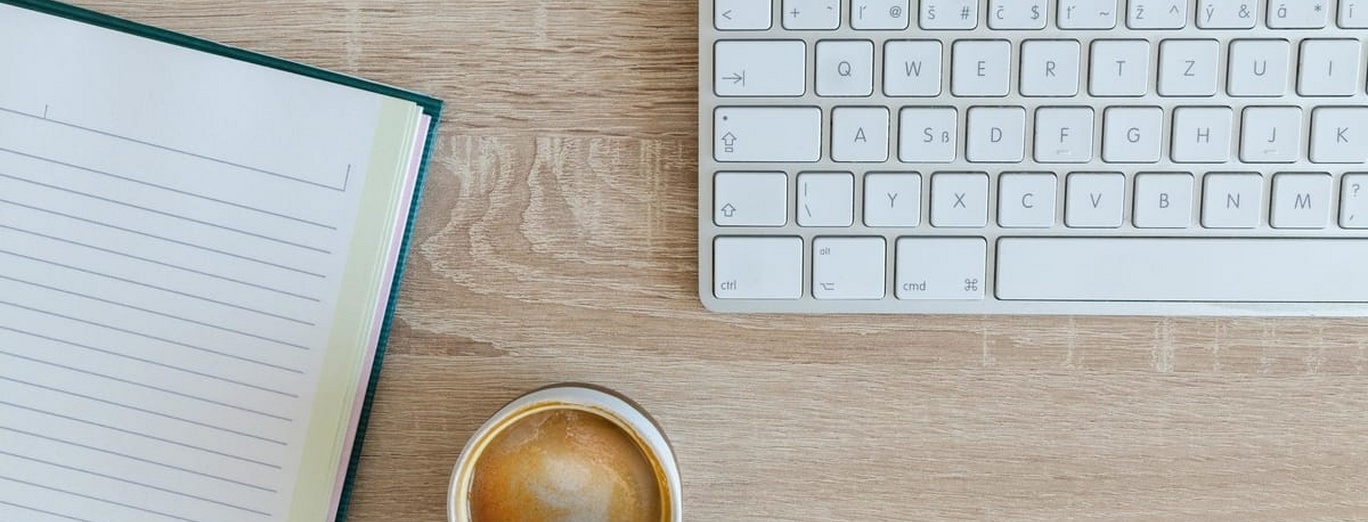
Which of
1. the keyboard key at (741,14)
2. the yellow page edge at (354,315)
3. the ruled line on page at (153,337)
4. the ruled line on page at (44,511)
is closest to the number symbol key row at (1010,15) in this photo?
the keyboard key at (741,14)

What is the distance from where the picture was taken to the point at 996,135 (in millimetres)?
436

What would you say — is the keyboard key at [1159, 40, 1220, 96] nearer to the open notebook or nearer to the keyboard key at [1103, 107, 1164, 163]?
the keyboard key at [1103, 107, 1164, 163]

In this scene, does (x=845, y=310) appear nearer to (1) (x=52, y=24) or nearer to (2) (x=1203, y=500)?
(2) (x=1203, y=500)

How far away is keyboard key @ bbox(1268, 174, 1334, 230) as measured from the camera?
436 millimetres

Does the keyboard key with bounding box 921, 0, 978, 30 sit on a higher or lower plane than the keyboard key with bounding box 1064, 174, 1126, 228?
higher

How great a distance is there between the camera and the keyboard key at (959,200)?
44 centimetres

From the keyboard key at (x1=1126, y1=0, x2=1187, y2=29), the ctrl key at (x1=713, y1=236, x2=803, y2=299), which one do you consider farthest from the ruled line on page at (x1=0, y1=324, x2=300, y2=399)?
the keyboard key at (x1=1126, y1=0, x2=1187, y2=29)

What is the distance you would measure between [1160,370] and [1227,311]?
4 cm

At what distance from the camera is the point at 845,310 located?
1.49 ft

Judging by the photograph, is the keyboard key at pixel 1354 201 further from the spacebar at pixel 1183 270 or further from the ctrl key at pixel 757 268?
the ctrl key at pixel 757 268

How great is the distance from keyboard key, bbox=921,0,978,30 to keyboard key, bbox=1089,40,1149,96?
0.06 metres

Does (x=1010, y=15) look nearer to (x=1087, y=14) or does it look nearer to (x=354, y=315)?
(x=1087, y=14)

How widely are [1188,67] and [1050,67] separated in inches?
2.3

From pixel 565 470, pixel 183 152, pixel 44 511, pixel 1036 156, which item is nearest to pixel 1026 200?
pixel 1036 156
